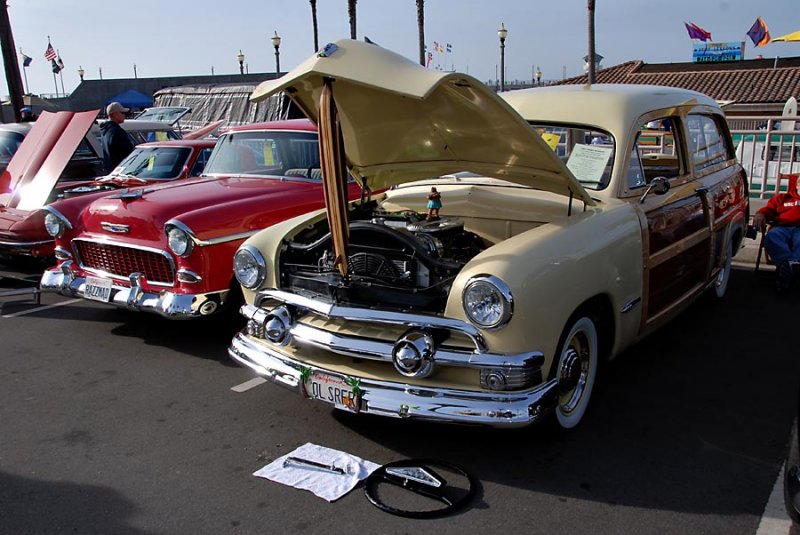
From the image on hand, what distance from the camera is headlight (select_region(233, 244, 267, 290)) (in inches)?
153

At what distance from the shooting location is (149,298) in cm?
495

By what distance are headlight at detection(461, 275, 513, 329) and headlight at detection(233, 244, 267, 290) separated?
51.9 inches

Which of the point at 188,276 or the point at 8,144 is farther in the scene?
the point at 8,144

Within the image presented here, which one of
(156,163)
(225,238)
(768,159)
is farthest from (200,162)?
(768,159)

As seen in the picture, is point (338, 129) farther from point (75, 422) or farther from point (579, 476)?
point (75, 422)

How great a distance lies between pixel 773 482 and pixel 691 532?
65 cm

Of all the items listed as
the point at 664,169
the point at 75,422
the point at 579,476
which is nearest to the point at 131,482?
the point at 75,422

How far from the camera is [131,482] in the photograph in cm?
320

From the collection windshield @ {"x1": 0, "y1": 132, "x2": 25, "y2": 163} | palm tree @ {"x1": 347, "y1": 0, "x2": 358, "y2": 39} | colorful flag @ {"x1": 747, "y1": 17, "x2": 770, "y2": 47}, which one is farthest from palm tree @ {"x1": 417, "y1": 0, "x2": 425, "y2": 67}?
windshield @ {"x1": 0, "y1": 132, "x2": 25, "y2": 163}

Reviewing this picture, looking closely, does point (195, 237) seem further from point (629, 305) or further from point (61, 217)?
point (629, 305)

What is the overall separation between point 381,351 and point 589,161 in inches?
78.9

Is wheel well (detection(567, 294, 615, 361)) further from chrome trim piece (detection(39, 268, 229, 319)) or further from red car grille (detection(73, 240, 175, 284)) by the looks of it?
red car grille (detection(73, 240, 175, 284))

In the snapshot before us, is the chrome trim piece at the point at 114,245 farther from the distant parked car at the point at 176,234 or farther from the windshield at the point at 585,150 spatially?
the windshield at the point at 585,150

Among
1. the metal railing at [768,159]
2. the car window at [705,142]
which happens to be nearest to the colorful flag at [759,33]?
the metal railing at [768,159]
